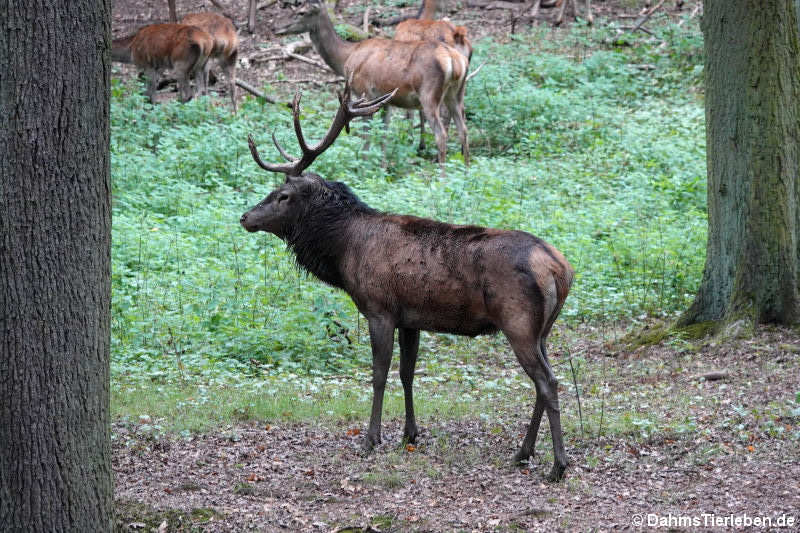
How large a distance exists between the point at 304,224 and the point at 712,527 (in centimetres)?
397

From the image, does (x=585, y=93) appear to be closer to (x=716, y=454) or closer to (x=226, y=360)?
(x=226, y=360)

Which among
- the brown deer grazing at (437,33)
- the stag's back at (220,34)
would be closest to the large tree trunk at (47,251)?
the brown deer grazing at (437,33)

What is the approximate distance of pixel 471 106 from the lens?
18.6m

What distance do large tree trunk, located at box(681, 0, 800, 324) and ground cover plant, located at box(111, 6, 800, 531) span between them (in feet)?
1.59

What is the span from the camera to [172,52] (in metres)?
20.3

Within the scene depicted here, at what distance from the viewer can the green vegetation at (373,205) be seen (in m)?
8.84

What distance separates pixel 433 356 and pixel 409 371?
2511 mm

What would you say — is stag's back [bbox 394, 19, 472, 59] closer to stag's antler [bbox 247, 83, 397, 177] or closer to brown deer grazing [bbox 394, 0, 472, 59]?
brown deer grazing [bbox 394, 0, 472, 59]

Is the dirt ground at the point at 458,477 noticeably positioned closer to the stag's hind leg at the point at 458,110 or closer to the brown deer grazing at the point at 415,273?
the brown deer grazing at the point at 415,273

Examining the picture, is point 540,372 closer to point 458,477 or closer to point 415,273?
point 458,477

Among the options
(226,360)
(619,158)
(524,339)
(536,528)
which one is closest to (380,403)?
(524,339)

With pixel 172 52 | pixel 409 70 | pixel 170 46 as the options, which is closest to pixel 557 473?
pixel 409 70

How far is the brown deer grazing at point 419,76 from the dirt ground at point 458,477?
400 inches

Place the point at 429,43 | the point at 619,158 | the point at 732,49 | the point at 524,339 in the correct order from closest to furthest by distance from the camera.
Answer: the point at 524,339 < the point at 732,49 < the point at 619,158 < the point at 429,43
